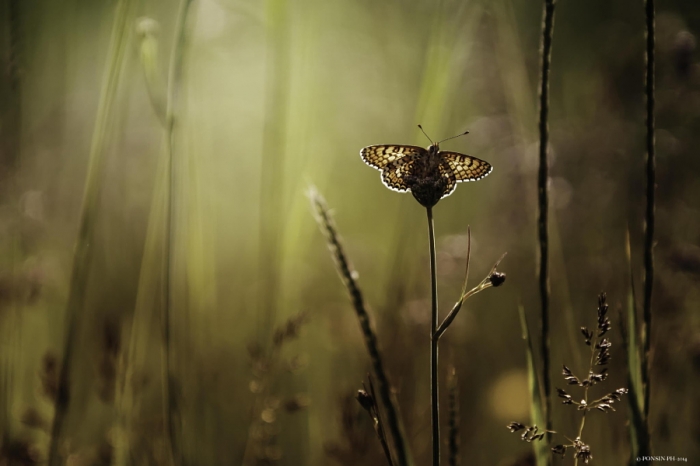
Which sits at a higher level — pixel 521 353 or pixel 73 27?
pixel 73 27

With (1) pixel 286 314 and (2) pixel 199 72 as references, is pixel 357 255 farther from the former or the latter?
(2) pixel 199 72

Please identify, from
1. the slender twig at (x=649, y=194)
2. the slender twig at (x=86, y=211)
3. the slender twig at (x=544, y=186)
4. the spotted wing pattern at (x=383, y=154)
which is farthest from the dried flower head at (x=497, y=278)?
the slender twig at (x=86, y=211)

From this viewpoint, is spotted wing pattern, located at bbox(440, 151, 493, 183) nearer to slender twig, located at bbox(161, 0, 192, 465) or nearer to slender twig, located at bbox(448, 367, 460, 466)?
slender twig, located at bbox(448, 367, 460, 466)

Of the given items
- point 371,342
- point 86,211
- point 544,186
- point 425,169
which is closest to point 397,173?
point 425,169

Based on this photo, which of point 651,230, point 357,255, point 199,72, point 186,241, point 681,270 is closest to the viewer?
point 651,230

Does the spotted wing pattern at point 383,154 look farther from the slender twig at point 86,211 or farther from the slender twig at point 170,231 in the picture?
the slender twig at point 86,211

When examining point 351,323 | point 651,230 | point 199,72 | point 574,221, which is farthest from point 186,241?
point 574,221
